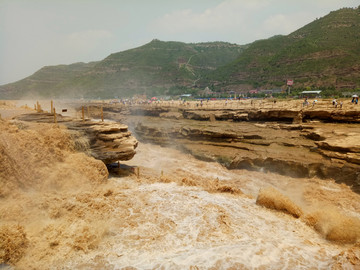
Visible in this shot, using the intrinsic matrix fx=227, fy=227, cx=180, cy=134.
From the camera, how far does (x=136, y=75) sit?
9412 centimetres

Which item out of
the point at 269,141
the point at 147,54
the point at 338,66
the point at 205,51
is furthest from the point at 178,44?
the point at 269,141

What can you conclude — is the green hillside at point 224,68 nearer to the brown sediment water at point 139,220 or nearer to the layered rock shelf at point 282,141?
the layered rock shelf at point 282,141

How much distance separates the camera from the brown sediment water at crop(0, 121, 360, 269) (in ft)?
18.4

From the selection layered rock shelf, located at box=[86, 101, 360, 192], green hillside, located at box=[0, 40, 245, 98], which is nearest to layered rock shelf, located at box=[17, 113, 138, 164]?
layered rock shelf, located at box=[86, 101, 360, 192]

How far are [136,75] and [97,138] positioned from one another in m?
87.4

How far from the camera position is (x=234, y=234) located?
678cm

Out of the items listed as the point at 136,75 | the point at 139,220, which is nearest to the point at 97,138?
the point at 139,220

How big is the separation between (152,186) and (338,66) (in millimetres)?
48321

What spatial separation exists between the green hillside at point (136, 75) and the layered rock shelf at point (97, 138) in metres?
64.3

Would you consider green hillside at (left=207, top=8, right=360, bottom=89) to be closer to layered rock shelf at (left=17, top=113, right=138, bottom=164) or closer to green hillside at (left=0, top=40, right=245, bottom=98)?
green hillside at (left=0, top=40, right=245, bottom=98)

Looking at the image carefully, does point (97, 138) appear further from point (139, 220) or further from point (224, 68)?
point (224, 68)

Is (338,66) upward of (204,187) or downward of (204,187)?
upward

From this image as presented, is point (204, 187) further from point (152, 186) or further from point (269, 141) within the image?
point (269, 141)

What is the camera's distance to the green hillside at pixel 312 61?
42.8m
